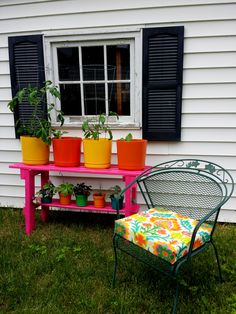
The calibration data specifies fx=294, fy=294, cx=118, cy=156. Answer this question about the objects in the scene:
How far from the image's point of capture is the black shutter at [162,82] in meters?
2.72

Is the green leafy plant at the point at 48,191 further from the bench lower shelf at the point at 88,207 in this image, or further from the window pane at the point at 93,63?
the window pane at the point at 93,63

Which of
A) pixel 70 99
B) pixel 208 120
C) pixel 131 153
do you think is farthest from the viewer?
pixel 70 99

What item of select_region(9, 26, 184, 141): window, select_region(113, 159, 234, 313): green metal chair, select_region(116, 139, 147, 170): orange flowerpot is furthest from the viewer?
select_region(9, 26, 184, 141): window

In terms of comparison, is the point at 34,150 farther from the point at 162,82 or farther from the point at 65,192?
the point at 162,82

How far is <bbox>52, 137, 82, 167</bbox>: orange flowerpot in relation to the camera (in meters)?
2.70

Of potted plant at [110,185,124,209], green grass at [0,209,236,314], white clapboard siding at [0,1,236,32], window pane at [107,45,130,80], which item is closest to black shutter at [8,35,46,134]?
white clapboard siding at [0,1,236,32]

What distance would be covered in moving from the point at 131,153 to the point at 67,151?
1.97ft

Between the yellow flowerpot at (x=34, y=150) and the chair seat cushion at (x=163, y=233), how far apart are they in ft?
3.92

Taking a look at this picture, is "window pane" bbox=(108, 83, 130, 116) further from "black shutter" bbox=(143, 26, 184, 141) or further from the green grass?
the green grass

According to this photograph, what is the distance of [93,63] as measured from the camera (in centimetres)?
304

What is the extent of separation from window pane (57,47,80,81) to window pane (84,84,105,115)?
177mm

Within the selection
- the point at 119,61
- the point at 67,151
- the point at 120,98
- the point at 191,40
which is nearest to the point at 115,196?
the point at 67,151

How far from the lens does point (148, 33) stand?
274 centimetres

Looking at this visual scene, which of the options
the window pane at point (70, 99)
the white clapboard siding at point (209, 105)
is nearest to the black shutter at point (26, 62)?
the window pane at point (70, 99)
